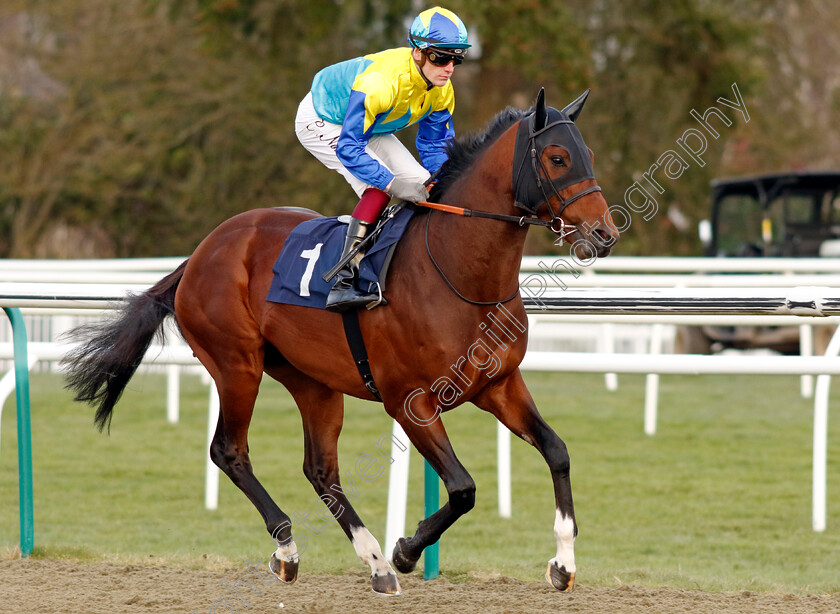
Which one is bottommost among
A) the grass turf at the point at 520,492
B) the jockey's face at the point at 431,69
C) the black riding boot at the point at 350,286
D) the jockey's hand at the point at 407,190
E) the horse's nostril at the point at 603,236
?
the grass turf at the point at 520,492

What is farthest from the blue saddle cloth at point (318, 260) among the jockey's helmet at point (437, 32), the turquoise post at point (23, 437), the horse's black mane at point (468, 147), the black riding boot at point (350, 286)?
the turquoise post at point (23, 437)

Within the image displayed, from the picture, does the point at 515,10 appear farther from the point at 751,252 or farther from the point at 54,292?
the point at 54,292

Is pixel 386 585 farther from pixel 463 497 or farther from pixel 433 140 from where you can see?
pixel 433 140

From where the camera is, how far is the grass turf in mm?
4633

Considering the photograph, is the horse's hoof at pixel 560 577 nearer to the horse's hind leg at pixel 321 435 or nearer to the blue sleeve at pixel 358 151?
the horse's hind leg at pixel 321 435

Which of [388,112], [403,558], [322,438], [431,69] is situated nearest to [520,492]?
[322,438]

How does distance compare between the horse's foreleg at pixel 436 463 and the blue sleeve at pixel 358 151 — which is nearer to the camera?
the horse's foreleg at pixel 436 463

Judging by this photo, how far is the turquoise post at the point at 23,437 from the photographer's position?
14.3 ft

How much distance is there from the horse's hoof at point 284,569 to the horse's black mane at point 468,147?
1339mm

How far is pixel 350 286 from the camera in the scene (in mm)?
3475

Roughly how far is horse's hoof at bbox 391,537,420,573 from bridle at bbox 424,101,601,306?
82 cm

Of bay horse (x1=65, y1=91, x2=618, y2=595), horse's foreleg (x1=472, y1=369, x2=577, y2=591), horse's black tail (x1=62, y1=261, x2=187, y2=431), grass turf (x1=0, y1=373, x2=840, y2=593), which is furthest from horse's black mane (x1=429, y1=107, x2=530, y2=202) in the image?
grass turf (x1=0, y1=373, x2=840, y2=593)

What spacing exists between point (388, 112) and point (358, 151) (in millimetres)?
197

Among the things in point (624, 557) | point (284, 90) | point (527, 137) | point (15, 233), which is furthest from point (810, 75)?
point (527, 137)
